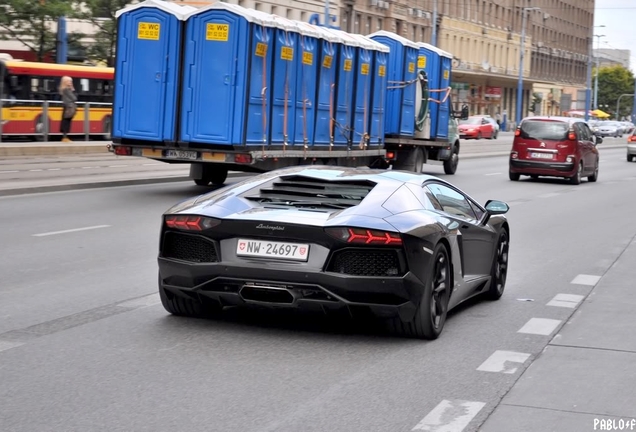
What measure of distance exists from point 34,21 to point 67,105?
1745cm

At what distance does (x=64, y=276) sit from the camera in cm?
1091

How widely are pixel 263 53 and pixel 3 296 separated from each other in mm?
13070

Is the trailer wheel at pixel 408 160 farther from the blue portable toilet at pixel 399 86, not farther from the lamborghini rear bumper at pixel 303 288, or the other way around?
the lamborghini rear bumper at pixel 303 288

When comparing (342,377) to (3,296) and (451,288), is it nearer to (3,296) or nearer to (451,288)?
(451,288)

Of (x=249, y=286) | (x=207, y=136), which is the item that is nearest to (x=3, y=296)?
(x=249, y=286)

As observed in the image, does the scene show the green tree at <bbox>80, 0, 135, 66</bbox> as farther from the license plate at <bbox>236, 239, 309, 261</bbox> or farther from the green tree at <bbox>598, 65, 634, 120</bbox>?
the green tree at <bbox>598, 65, 634, 120</bbox>

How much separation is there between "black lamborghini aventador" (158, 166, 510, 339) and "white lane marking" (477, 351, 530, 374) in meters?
0.55

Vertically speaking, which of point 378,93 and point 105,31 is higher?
point 105,31

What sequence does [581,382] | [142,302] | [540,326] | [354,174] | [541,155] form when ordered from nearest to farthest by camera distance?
[581,382]
[354,174]
[540,326]
[142,302]
[541,155]

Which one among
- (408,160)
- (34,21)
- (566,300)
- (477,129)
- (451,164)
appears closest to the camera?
(566,300)

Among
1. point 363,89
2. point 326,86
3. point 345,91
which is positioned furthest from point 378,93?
point 326,86

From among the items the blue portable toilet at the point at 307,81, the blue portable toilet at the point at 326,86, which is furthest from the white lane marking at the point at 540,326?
the blue portable toilet at the point at 326,86

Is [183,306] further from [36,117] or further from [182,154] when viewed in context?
[36,117]

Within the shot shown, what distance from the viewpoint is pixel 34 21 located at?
5031 centimetres
